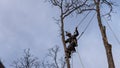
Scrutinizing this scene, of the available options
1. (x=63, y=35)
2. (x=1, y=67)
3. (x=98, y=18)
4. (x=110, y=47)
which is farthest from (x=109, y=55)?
(x=1, y=67)

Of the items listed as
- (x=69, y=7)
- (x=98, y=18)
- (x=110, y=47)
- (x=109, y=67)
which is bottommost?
(x=109, y=67)

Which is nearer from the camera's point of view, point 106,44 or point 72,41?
point 106,44

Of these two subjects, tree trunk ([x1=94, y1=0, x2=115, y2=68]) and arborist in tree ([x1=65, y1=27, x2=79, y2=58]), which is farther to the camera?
arborist in tree ([x1=65, y1=27, x2=79, y2=58])

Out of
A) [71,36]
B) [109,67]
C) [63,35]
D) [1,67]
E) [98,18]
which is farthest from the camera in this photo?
[1,67]

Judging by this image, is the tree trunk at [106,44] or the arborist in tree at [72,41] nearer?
the tree trunk at [106,44]

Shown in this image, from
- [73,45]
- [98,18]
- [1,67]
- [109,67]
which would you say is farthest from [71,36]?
[1,67]

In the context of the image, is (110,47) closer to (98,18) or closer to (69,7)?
(98,18)

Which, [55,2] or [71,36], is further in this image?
[55,2]

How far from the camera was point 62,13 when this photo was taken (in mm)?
21188

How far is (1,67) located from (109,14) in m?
14.2

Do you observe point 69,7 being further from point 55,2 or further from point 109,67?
point 109,67

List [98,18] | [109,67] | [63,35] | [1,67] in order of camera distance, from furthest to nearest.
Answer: [1,67] → [63,35] → [98,18] → [109,67]

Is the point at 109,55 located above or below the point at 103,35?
below

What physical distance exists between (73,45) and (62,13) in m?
3.93
